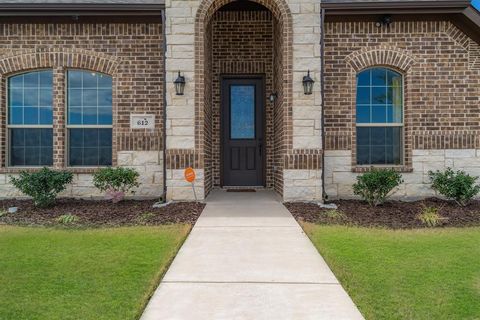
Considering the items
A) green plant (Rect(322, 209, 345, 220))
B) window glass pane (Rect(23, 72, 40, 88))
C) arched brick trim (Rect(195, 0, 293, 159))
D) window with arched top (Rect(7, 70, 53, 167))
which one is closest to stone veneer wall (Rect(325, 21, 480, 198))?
arched brick trim (Rect(195, 0, 293, 159))

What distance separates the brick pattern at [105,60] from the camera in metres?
8.38

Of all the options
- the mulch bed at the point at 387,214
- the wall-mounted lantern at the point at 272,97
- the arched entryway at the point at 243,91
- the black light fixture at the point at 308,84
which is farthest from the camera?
the arched entryway at the point at 243,91

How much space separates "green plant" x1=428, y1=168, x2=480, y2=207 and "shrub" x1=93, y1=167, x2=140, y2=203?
625 centimetres

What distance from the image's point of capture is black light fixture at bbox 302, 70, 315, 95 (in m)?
7.41

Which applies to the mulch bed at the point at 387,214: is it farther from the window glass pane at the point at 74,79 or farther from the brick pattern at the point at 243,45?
the window glass pane at the point at 74,79

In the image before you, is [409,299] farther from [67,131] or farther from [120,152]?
[67,131]

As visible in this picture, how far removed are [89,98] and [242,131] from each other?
3.83 metres

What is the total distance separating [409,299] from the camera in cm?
303

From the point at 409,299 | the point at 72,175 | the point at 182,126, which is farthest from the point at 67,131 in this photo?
the point at 409,299

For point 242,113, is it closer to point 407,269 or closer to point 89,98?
point 89,98

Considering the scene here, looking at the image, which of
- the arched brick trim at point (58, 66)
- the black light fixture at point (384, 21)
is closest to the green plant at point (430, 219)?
the black light fixture at point (384, 21)

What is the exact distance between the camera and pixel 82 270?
3725 millimetres

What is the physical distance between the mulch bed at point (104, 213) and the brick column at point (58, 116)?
1014mm

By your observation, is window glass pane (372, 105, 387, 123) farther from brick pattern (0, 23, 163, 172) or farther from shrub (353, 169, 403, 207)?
brick pattern (0, 23, 163, 172)
